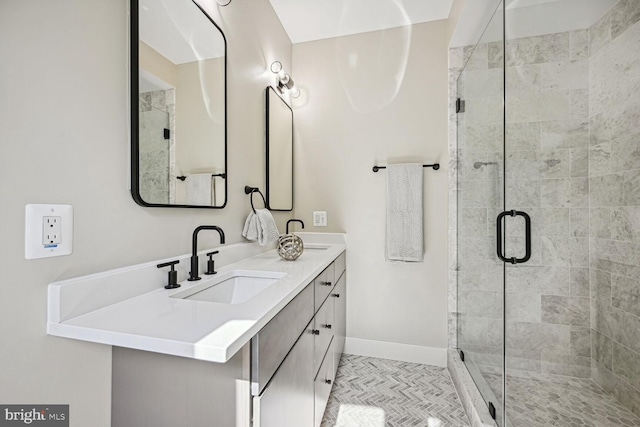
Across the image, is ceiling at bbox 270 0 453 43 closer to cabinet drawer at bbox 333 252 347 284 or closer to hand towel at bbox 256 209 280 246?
hand towel at bbox 256 209 280 246

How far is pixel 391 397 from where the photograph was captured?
1.73m

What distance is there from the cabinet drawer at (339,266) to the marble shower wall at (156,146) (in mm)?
1089

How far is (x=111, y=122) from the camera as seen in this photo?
84cm

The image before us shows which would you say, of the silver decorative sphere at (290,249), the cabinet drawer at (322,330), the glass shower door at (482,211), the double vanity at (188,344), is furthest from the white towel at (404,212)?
the double vanity at (188,344)

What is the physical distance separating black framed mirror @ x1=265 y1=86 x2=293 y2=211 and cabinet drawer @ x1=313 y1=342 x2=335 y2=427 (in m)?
1.02

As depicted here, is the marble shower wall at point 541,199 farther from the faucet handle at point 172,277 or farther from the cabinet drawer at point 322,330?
the faucet handle at point 172,277

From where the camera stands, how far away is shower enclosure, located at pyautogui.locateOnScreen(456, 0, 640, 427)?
1.40m

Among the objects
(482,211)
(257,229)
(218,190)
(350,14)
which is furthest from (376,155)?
(218,190)

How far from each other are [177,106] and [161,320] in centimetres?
80

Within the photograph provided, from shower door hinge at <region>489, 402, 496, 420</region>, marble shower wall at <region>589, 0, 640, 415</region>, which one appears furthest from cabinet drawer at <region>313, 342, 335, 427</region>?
marble shower wall at <region>589, 0, 640, 415</region>

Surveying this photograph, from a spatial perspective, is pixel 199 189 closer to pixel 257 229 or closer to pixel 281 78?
pixel 257 229

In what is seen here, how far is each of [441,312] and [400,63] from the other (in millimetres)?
1920

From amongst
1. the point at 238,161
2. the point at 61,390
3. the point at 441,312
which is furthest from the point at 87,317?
the point at 441,312

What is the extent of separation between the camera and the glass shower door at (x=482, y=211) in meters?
1.56
